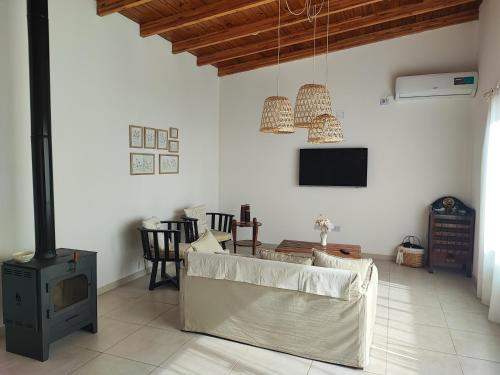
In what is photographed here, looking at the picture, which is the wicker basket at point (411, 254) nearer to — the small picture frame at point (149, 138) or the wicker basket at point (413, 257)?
the wicker basket at point (413, 257)

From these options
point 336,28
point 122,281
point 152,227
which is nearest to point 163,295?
point 122,281

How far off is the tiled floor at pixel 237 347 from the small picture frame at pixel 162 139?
2042 millimetres

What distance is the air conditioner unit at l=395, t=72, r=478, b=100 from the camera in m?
4.96

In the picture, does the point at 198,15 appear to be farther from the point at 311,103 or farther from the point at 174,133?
→ the point at 311,103

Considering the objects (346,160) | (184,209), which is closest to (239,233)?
(184,209)

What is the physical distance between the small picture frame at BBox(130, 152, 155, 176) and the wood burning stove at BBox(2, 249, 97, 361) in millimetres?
1654

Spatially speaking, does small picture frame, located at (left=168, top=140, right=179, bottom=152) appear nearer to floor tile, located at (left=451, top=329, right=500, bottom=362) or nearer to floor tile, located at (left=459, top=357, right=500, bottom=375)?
floor tile, located at (left=451, top=329, right=500, bottom=362)

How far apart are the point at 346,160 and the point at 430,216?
1524 mm

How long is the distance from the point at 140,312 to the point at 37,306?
3.65ft

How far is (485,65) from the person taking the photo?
455 centimetres

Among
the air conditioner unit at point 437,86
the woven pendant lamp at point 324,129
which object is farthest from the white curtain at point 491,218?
the woven pendant lamp at point 324,129

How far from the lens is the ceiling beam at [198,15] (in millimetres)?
4008

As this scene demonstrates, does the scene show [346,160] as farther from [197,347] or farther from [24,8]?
[24,8]

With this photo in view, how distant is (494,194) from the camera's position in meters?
3.61
